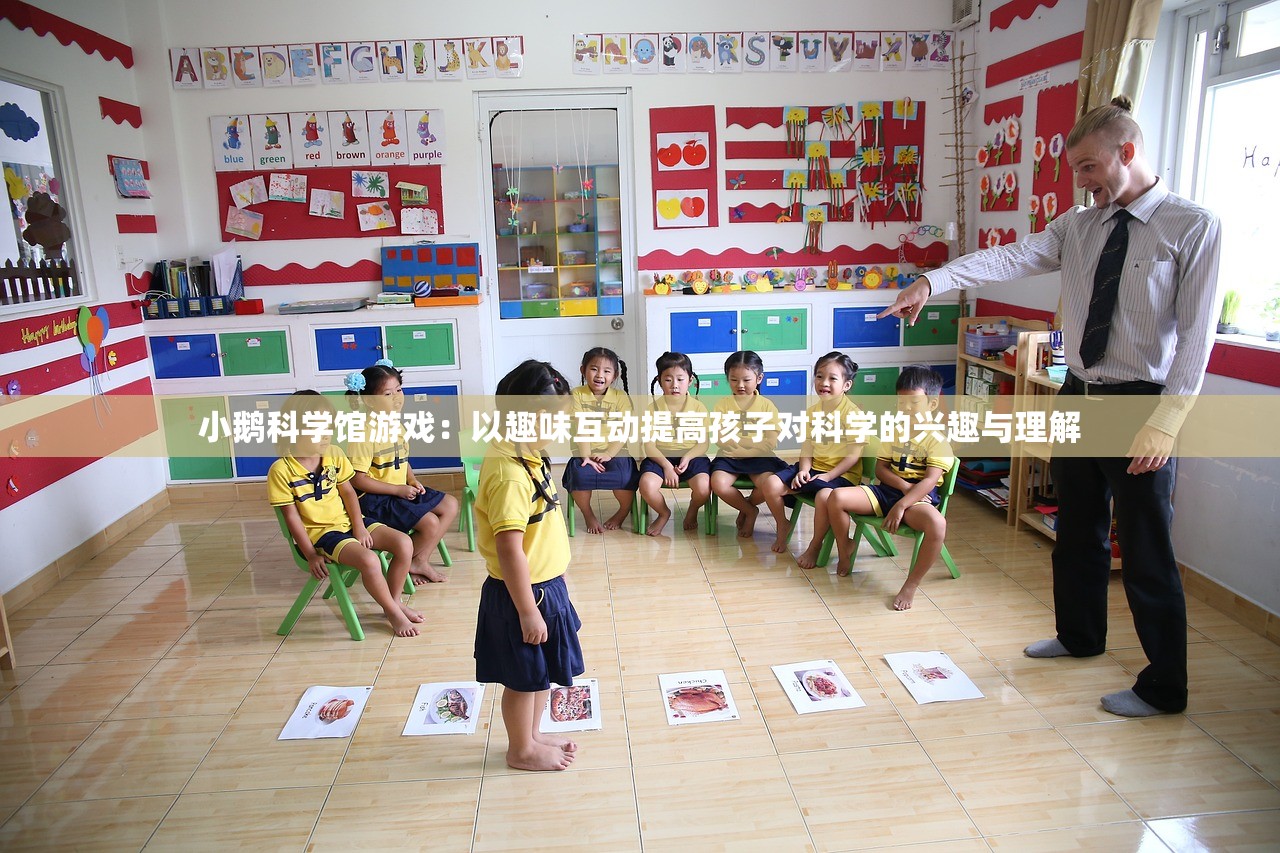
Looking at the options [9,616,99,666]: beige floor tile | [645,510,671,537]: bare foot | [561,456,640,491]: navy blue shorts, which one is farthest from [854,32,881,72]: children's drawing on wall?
[9,616,99,666]: beige floor tile

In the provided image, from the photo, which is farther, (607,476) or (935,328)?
(935,328)

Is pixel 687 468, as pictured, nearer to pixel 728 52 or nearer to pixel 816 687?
pixel 816 687

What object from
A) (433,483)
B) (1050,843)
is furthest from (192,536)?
(1050,843)

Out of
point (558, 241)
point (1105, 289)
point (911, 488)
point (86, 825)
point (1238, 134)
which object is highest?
point (1238, 134)

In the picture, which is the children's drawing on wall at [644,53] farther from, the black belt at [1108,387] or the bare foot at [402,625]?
the bare foot at [402,625]

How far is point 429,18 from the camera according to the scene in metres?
4.79

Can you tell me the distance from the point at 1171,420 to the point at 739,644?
4.91ft

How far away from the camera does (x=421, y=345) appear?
15.7 feet

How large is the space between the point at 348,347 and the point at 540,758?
306 cm

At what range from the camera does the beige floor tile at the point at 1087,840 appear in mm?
1990

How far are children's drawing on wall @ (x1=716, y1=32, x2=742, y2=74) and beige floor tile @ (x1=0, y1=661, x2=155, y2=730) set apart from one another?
408 centimetres

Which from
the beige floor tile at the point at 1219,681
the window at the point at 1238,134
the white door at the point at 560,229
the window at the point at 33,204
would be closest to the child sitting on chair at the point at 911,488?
the beige floor tile at the point at 1219,681

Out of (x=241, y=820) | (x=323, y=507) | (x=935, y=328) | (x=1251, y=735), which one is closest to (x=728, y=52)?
(x=935, y=328)

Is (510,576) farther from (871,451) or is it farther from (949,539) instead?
(949,539)
